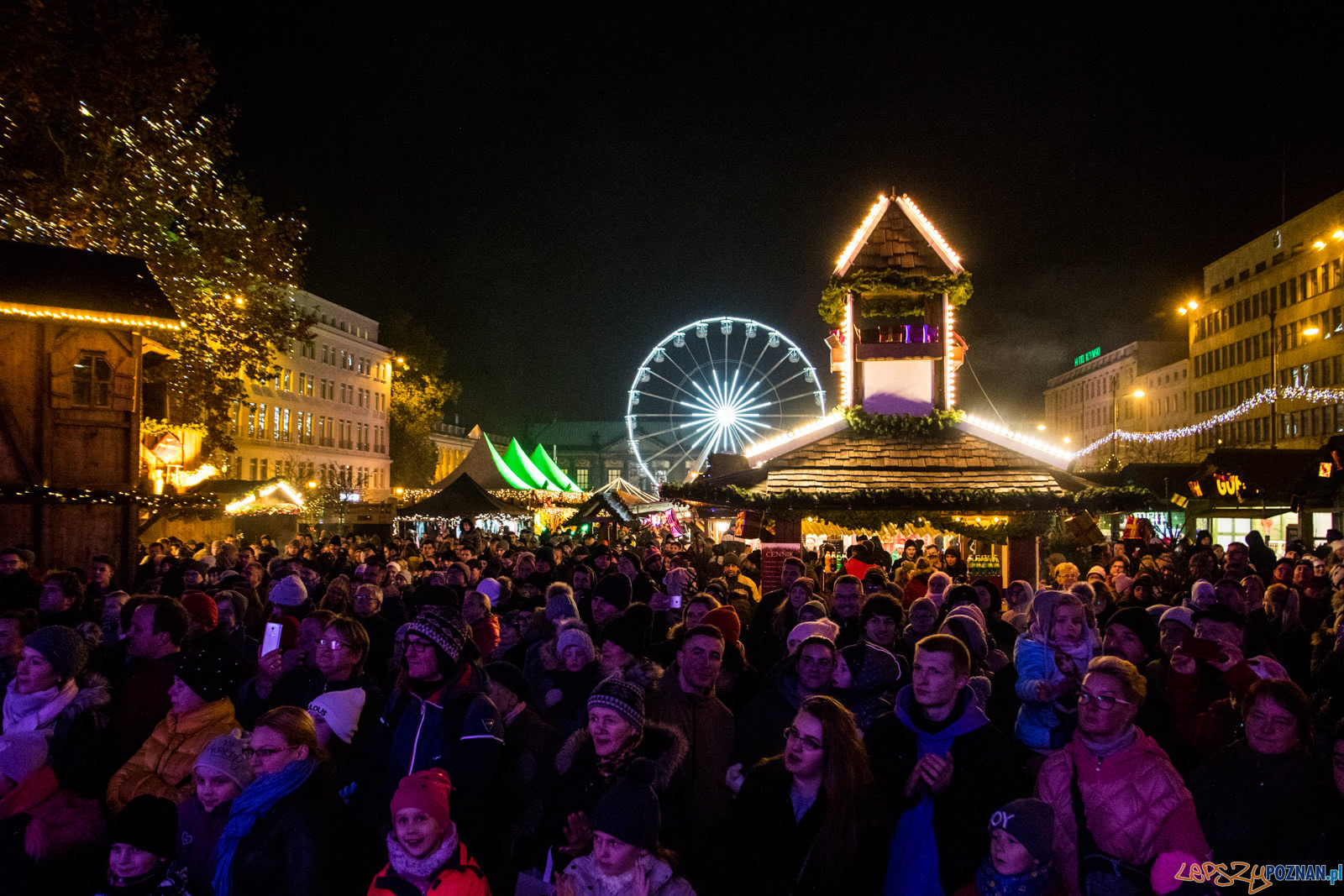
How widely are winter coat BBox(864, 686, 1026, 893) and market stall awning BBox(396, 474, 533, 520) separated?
21594mm

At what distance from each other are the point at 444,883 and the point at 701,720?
5.18ft

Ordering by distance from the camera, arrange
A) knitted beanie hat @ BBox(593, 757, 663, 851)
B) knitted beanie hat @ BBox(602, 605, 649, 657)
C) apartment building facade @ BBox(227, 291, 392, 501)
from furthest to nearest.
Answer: apartment building facade @ BBox(227, 291, 392, 501) → knitted beanie hat @ BBox(602, 605, 649, 657) → knitted beanie hat @ BBox(593, 757, 663, 851)

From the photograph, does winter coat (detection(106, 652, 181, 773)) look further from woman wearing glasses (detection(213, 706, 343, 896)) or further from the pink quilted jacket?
the pink quilted jacket

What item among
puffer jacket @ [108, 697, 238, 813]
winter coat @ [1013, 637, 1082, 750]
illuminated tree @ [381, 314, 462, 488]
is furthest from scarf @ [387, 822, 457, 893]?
illuminated tree @ [381, 314, 462, 488]

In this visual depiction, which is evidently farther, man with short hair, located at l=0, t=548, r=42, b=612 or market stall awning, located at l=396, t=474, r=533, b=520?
market stall awning, located at l=396, t=474, r=533, b=520

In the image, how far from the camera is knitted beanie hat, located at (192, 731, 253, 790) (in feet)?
13.0

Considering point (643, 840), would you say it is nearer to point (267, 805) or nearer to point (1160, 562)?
point (267, 805)

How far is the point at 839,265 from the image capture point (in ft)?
54.5

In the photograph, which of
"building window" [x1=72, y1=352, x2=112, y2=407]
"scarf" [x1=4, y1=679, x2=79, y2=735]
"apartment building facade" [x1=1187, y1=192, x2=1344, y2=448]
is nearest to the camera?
"scarf" [x1=4, y1=679, x2=79, y2=735]

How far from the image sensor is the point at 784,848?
3.63m

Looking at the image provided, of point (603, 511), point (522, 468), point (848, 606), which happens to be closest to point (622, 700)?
point (848, 606)

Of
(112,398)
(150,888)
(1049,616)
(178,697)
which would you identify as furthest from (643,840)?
(112,398)

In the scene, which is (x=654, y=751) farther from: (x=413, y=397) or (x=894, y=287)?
(x=413, y=397)

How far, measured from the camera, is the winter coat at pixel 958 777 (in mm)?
3672
